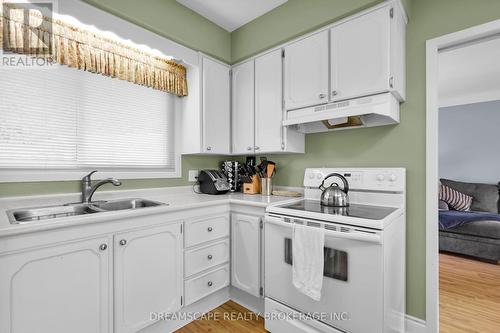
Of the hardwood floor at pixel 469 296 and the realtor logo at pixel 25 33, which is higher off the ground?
the realtor logo at pixel 25 33

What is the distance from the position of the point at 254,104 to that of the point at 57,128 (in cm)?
162

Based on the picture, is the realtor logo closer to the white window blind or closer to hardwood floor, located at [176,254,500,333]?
the white window blind

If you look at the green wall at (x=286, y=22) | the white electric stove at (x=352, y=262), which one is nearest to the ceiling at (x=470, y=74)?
the green wall at (x=286, y=22)

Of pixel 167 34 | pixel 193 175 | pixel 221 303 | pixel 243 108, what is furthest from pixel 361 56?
pixel 221 303

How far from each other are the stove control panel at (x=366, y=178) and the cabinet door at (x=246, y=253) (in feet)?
2.05

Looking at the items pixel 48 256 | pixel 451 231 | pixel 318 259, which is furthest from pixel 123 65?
pixel 451 231

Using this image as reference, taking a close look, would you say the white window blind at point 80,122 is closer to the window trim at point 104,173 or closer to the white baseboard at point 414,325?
the window trim at point 104,173

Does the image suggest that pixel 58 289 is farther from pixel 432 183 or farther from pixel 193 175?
pixel 432 183

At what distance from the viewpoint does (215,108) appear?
7.93 ft

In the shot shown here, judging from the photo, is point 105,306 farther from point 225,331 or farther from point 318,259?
point 318,259

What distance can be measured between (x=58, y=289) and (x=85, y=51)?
159cm

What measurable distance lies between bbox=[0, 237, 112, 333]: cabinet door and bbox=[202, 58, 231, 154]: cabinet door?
128 cm

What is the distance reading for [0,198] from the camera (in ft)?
4.83

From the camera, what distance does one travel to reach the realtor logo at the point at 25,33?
1460mm
